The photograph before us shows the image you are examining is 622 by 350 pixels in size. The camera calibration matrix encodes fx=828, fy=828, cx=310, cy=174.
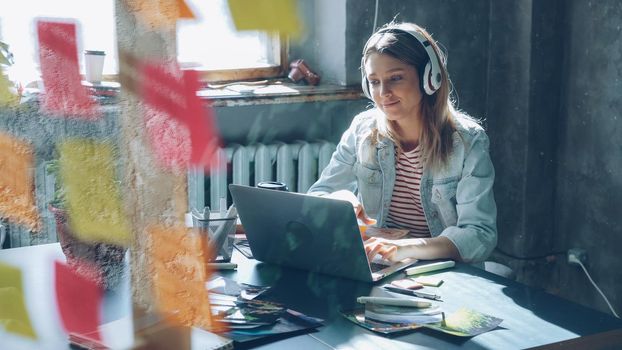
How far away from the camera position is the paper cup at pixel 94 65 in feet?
8.38

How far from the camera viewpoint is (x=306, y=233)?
5.31 ft

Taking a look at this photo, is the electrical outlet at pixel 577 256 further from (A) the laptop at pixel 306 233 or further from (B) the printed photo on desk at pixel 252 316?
(B) the printed photo on desk at pixel 252 316

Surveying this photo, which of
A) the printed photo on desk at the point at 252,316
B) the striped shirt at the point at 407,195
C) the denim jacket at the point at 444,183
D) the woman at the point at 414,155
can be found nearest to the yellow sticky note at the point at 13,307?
the printed photo on desk at the point at 252,316

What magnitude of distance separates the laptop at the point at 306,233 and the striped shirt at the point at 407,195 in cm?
47

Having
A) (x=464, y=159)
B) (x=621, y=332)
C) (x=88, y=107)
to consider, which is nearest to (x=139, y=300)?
(x=621, y=332)

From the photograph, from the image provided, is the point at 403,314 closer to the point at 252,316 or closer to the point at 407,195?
the point at 252,316

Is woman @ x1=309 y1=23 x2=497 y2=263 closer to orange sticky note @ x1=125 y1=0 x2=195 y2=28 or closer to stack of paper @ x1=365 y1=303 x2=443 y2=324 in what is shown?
stack of paper @ x1=365 y1=303 x2=443 y2=324

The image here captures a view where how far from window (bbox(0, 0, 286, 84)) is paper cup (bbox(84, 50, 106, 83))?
1.5 inches

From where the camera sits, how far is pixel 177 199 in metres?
0.73

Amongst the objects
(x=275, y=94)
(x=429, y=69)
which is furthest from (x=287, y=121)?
(x=429, y=69)

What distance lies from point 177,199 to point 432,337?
2.38ft

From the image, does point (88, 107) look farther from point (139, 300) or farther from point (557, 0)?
point (139, 300)

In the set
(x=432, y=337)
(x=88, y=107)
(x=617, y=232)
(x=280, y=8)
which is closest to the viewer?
(x=280, y=8)

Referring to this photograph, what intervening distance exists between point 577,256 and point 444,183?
1191mm
